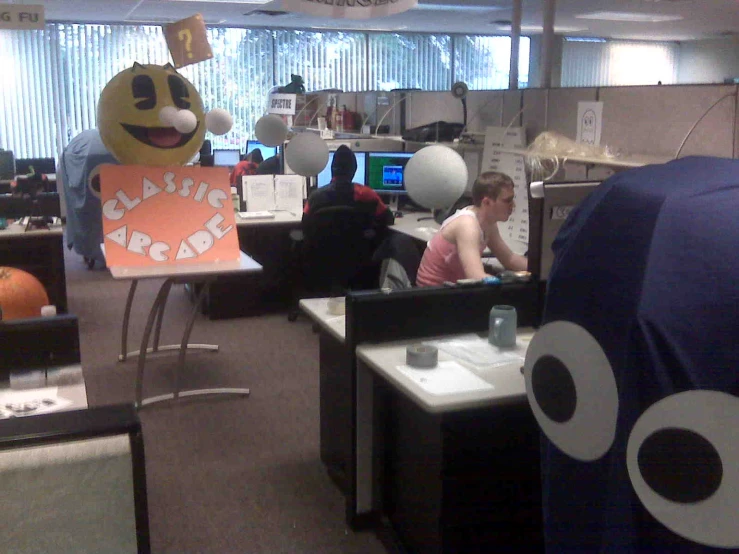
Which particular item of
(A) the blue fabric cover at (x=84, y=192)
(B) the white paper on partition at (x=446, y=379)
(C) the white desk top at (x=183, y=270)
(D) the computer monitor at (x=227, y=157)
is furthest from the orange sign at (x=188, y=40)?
(D) the computer monitor at (x=227, y=157)

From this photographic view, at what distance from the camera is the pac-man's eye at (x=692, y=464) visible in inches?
42.3

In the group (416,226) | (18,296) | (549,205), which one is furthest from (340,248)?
(549,205)

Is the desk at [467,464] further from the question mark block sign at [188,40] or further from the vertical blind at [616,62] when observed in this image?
the vertical blind at [616,62]

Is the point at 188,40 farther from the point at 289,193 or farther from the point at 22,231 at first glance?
the point at 289,193

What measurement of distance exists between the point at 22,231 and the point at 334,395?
2646 mm

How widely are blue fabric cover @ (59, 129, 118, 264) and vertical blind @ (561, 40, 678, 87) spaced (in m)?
6.91

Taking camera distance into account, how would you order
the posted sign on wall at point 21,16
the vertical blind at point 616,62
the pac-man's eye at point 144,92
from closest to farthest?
the pac-man's eye at point 144,92, the posted sign on wall at point 21,16, the vertical blind at point 616,62

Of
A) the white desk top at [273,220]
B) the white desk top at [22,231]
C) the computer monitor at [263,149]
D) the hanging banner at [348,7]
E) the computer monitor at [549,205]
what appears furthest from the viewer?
the computer monitor at [263,149]

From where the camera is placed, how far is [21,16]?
5336 mm

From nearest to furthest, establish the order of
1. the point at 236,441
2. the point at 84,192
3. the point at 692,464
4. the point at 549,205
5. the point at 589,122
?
the point at 692,464 → the point at 549,205 → the point at 236,441 → the point at 589,122 → the point at 84,192

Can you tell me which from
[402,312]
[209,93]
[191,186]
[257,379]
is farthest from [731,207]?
[209,93]

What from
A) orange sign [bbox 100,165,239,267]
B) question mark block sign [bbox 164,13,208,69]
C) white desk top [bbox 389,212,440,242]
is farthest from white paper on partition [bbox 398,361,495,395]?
white desk top [bbox 389,212,440,242]

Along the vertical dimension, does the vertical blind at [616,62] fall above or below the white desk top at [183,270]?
above

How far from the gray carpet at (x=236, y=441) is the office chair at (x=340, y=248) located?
443 mm
